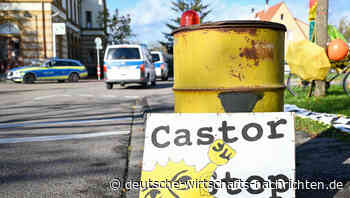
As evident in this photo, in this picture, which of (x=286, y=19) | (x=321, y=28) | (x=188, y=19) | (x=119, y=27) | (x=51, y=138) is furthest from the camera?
(x=286, y=19)

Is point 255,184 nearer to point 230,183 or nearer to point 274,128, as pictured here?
point 230,183

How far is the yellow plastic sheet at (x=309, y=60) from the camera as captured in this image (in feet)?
23.5

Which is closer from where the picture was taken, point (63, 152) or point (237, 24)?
point (237, 24)

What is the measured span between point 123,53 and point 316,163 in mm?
11749

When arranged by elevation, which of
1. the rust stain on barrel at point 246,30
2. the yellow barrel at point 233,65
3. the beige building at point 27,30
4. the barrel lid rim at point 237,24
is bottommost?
the yellow barrel at point 233,65

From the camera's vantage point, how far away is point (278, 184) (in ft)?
7.06

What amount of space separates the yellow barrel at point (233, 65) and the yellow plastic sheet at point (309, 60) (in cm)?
513

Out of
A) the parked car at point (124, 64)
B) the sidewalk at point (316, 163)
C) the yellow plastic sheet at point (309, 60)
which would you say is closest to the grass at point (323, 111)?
the sidewalk at point (316, 163)

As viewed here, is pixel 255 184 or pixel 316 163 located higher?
pixel 255 184

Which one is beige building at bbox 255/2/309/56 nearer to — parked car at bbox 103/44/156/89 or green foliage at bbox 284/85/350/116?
parked car at bbox 103/44/156/89

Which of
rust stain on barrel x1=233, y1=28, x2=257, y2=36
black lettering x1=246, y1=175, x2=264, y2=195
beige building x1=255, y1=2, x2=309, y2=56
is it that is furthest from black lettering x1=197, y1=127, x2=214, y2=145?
beige building x1=255, y1=2, x2=309, y2=56

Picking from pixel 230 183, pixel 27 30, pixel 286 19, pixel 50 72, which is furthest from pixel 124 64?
pixel 286 19

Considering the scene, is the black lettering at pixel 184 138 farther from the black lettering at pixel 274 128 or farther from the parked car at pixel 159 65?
Answer: the parked car at pixel 159 65

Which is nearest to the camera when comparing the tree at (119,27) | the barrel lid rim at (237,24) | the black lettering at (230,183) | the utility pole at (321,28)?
the black lettering at (230,183)
